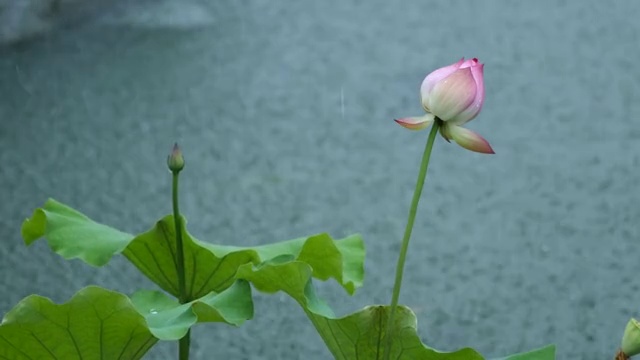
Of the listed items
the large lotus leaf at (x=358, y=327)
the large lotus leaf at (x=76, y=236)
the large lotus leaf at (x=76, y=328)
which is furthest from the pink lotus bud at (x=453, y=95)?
the large lotus leaf at (x=76, y=236)

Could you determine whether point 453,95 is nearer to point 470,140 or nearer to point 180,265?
point 470,140

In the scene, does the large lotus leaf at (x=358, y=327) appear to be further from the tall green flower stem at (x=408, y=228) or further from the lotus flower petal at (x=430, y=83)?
the lotus flower petal at (x=430, y=83)

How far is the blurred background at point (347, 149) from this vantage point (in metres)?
1.96

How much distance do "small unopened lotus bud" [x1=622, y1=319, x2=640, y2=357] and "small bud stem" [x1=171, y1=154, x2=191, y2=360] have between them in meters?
0.30

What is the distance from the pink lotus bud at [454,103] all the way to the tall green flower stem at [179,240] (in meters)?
0.19

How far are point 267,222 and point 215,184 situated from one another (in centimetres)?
13

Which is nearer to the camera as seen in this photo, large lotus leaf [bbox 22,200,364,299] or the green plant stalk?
the green plant stalk

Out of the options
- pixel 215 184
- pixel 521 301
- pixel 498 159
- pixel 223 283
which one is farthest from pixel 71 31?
pixel 223 283

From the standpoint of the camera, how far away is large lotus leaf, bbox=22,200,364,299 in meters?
0.85

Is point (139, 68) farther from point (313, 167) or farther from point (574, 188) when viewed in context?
point (574, 188)

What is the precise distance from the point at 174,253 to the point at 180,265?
0.04m

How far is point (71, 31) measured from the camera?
2227mm

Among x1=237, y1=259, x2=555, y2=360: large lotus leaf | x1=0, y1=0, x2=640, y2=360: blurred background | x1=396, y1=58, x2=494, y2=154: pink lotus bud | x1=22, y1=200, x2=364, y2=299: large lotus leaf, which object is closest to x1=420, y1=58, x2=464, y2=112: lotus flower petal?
x1=396, y1=58, x2=494, y2=154: pink lotus bud

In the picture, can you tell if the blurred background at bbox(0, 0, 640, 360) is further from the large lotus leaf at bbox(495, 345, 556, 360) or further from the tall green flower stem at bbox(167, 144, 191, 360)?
the large lotus leaf at bbox(495, 345, 556, 360)
